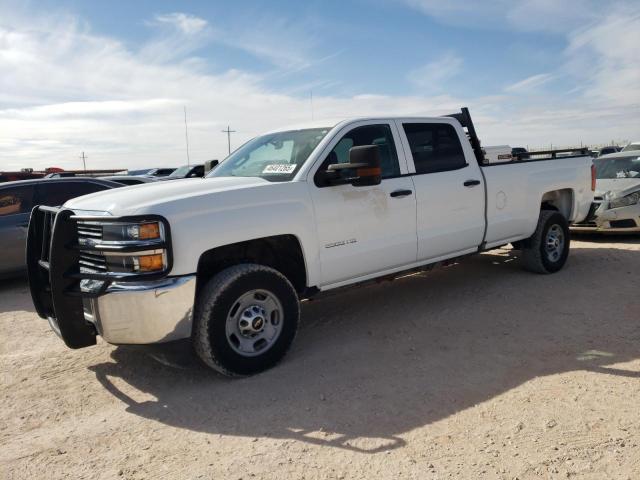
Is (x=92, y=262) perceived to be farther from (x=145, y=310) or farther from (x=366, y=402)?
(x=366, y=402)

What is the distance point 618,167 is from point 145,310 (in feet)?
31.0

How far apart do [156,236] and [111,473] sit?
142 cm

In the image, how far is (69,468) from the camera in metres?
2.99

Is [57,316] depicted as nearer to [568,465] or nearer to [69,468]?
[69,468]

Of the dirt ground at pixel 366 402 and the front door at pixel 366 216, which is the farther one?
the front door at pixel 366 216

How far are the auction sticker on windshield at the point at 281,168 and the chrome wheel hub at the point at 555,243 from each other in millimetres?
3826

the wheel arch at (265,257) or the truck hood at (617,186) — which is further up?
the truck hood at (617,186)

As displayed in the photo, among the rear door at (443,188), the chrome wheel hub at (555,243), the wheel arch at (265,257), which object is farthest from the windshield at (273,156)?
the chrome wheel hub at (555,243)

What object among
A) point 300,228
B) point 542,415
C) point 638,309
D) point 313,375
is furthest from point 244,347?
point 638,309

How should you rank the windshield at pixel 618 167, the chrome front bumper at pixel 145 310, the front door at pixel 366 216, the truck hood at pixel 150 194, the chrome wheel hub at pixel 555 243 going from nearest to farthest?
the chrome front bumper at pixel 145 310
the truck hood at pixel 150 194
the front door at pixel 366 216
the chrome wheel hub at pixel 555 243
the windshield at pixel 618 167

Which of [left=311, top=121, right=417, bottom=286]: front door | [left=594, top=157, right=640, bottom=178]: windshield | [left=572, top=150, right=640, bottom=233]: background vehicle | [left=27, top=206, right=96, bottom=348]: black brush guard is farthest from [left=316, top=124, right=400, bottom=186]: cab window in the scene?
[left=594, top=157, right=640, bottom=178]: windshield

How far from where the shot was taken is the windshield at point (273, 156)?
4547 millimetres

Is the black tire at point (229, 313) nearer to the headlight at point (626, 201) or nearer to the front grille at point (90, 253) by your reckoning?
the front grille at point (90, 253)

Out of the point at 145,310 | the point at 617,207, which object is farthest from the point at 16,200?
the point at 617,207
